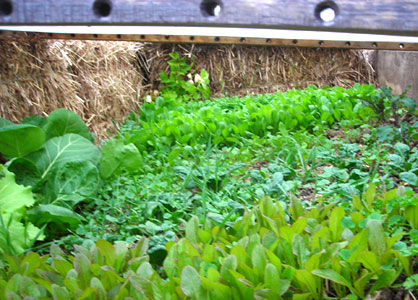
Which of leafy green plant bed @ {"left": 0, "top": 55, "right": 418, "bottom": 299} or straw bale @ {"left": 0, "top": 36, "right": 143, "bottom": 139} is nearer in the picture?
leafy green plant bed @ {"left": 0, "top": 55, "right": 418, "bottom": 299}

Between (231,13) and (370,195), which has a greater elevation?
(231,13)

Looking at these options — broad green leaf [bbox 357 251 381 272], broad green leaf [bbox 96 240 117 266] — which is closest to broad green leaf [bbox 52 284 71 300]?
broad green leaf [bbox 96 240 117 266]

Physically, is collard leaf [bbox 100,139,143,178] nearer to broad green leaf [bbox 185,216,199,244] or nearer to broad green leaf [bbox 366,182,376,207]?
broad green leaf [bbox 185,216,199,244]

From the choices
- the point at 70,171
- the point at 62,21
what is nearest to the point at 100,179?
the point at 70,171

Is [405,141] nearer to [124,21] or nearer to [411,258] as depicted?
[411,258]

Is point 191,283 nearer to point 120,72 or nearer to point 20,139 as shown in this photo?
point 20,139

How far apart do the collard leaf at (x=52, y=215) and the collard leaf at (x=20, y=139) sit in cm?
43

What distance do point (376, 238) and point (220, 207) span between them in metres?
0.93

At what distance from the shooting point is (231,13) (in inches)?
85.5

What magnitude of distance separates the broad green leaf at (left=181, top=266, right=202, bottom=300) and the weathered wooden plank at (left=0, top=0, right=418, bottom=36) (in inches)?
44.1

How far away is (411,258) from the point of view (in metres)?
1.67

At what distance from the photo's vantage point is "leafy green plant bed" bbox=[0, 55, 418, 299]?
5.37 ft

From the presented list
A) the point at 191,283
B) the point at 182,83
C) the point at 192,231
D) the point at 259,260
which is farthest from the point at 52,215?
the point at 182,83

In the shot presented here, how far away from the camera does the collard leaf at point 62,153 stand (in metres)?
2.78
